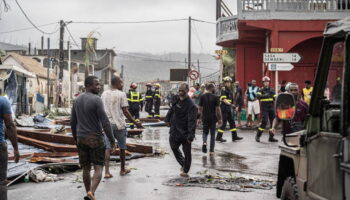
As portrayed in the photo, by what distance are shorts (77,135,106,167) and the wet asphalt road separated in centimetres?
75

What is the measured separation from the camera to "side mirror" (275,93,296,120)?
15.3 ft

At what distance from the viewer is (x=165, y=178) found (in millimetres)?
9539

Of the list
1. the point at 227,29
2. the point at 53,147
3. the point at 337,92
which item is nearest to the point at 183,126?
the point at 53,147

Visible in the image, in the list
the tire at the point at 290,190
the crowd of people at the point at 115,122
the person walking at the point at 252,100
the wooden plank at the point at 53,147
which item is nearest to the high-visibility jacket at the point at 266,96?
the crowd of people at the point at 115,122

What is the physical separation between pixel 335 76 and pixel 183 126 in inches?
227

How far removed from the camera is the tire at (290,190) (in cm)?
506

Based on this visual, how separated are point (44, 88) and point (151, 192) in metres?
53.7

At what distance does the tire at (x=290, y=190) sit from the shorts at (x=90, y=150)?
282 centimetres

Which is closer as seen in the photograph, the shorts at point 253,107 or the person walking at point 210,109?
the person walking at point 210,109

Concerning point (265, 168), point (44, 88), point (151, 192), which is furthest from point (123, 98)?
point (44, 88)

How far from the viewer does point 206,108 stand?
1297cm

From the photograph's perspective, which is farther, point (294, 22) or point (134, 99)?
point (294, 22)

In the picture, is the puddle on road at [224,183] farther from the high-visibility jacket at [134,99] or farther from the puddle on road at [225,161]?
the high-visibility jacket at [134,99]

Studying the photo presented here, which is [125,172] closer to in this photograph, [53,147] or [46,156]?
[46,156]
